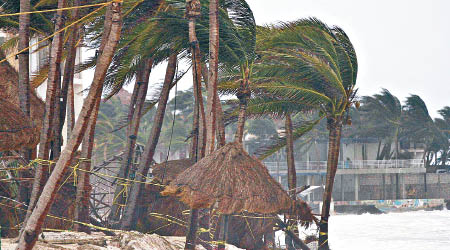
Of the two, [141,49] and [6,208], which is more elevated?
[141,49]

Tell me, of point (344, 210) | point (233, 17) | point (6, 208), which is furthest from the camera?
point (344, 210)

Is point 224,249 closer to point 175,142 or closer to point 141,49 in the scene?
point 141,49

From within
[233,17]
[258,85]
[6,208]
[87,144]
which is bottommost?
[6,208]

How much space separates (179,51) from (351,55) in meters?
4.82

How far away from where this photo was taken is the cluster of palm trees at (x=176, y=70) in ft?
34.0

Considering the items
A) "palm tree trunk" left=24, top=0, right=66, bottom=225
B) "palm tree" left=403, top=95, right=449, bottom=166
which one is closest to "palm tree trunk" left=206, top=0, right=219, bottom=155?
"palm tree trunk" left=24, top=0, right=66, bottom=225

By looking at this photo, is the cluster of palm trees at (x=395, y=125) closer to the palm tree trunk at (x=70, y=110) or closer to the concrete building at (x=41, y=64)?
the concrete building at (x=41, y=64)

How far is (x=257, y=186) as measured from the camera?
12250 mm

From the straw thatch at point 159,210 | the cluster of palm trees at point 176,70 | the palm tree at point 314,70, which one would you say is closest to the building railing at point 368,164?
the cluster of palm trees at point 176,70

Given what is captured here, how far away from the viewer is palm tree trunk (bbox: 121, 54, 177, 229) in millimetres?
14633

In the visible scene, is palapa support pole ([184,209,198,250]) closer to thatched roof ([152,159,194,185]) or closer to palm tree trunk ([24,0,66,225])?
thatched roof ([152,159,194,185])

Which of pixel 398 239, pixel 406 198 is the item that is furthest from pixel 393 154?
pixel 398 239

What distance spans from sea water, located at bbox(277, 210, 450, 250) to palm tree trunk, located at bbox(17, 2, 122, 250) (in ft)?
80.5

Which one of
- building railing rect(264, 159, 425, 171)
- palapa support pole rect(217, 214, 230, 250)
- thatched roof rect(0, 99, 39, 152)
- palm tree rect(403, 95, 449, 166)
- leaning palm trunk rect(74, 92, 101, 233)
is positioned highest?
palm tree rect(403, 95, 449, 166)
